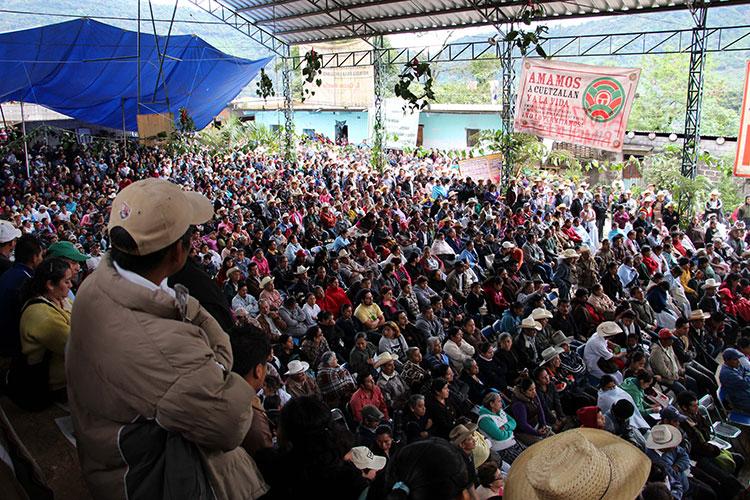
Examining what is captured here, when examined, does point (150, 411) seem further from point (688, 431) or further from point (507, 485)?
point (688, 431)

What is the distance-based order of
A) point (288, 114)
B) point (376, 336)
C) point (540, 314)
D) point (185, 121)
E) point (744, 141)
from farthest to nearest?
1. point (288, 114)
2. point (185, 121)
3. point (744, 141)
4. point (540, 314)
5. point (376, 336)

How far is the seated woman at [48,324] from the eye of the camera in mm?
1870

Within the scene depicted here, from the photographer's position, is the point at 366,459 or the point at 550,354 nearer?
the point at 366,459

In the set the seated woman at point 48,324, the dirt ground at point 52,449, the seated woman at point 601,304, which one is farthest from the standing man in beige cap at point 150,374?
the seated woman at point 601,304

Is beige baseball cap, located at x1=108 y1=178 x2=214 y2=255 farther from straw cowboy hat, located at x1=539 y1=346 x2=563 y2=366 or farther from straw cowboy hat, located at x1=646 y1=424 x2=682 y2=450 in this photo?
straw cowboy hat, located at x1=539 y1=346 x2=563 y2=366

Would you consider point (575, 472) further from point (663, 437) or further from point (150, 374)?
point (663, 437)

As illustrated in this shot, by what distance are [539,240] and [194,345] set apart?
8145 millimetres

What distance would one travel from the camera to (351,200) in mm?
11188

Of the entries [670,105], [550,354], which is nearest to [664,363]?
[550,354]

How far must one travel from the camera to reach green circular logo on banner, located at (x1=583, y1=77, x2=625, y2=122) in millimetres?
10027

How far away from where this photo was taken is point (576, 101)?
34.6 ft

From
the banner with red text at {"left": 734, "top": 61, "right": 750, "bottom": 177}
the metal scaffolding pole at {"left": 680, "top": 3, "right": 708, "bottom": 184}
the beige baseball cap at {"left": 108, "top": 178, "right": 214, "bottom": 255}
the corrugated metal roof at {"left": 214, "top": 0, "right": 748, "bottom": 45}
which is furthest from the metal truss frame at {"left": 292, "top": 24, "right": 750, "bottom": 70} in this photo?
the beige baseball cap at {"left": 108, "top": 178, "right": 214, "bottom": 255}

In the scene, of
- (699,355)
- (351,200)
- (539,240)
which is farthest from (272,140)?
(699,355)

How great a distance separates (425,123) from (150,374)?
22.2 m
